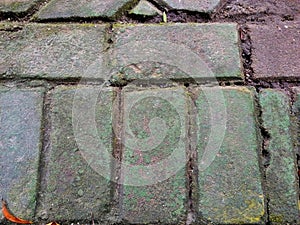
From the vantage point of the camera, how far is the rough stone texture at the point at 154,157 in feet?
3.73

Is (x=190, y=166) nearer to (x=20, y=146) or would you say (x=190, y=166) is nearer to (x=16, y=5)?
(x=20, y=146)

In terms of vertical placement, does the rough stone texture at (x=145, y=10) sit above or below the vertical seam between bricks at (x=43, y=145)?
above

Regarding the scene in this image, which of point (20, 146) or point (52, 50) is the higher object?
point (52, 50)

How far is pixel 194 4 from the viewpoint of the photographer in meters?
1.50

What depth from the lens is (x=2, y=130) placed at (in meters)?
1.25

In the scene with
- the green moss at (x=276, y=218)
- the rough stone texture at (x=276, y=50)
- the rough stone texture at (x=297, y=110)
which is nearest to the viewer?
the green moss at (x=276, y=218)

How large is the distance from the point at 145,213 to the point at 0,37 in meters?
0.79

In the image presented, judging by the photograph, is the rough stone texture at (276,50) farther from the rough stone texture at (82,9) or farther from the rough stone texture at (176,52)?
the rough stone texture at (82,9)

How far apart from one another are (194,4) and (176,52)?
237 mm

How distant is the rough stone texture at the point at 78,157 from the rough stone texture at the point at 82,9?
12.3 inches

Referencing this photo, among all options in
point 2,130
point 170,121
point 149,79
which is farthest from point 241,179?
point 2,130

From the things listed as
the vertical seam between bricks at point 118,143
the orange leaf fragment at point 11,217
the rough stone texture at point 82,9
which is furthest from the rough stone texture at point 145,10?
the orange leaf fragment at point 11,217

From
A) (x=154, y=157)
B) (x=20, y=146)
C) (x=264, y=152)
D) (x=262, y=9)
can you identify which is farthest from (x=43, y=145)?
(x=262, y=9)

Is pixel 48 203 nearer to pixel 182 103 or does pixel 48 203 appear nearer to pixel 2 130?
pixel 2 130
